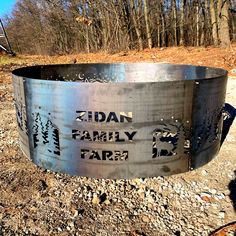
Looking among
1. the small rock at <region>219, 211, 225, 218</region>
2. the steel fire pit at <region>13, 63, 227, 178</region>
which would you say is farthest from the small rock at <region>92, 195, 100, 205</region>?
the small rock at <region>219, 211, 225, 218</region>

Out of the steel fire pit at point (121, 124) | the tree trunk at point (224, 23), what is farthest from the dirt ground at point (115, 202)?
the tree trunk at point (224, 23)

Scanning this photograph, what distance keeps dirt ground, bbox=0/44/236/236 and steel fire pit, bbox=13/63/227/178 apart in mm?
136

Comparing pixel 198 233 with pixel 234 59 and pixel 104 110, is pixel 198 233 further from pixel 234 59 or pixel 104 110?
pixel 234 59

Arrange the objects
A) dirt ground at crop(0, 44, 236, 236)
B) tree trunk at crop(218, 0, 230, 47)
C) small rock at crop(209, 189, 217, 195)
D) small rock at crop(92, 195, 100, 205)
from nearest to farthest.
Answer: dirt ground at crop(0, 44, 236, 236) → small rock at crop(92, 195, 100, 205) → small rock at crop(209, 189, 217, 195) → tree trunk at crop(218, 0, 230, 47)

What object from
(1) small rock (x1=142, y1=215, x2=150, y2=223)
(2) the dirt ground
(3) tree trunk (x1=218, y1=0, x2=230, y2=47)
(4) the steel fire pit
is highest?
(3) tree trunk (x1=218, y1=0, x2=230, y2=47)

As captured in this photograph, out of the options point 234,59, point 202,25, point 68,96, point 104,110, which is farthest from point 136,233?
point 202,25

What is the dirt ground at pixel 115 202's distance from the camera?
2.15 m

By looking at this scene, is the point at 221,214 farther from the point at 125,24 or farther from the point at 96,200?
the point at 125,24

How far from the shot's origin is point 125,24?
57.6 feet

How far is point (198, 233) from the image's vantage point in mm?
2070

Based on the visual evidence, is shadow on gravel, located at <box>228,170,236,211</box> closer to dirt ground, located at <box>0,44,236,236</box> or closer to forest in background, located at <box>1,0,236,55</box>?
dirt ground, located at <box>0,44,236,236</box>

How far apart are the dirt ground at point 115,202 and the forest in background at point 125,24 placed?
9.60 metres

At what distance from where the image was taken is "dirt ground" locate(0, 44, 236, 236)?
Result: 2.15m

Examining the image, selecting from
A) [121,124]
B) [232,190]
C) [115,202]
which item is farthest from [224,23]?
[115,202]
